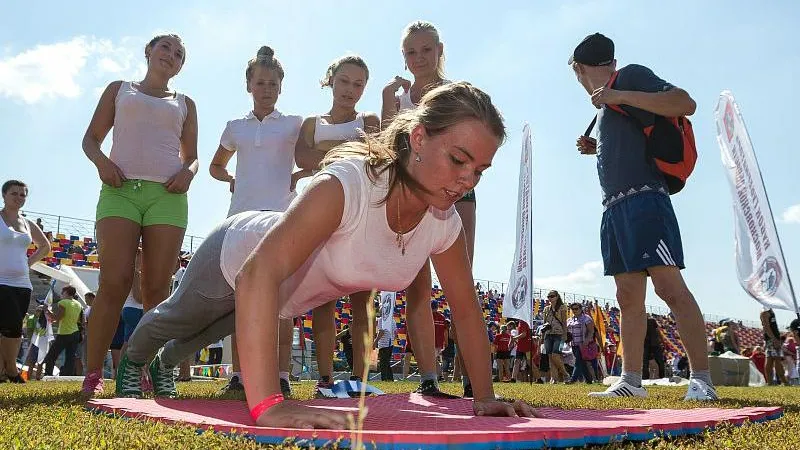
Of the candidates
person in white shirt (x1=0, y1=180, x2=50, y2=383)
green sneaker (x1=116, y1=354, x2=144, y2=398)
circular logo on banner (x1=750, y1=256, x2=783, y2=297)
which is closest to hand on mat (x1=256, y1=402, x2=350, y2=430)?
green sneaker (x1=116, y1=354, x2=144, y2=398)

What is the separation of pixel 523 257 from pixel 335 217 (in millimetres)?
11399

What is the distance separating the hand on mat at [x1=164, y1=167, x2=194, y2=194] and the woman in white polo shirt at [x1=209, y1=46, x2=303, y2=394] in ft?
1.21

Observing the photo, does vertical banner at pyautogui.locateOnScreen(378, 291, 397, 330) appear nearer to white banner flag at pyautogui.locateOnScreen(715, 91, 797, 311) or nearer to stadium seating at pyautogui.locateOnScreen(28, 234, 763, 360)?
stadium seating at pyautogui.locateOnScreen(28, 234, 763, 360)

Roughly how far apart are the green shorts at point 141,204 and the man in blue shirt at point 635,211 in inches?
111

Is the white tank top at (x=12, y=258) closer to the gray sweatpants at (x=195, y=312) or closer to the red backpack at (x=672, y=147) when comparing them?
the gray sweatpants at (x=195, y=312)

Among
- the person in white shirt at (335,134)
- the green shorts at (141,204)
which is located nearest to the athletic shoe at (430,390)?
the person in white shirt at (335,134)

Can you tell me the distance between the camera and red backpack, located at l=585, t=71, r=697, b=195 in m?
4.46

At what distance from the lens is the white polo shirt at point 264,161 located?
180 inches

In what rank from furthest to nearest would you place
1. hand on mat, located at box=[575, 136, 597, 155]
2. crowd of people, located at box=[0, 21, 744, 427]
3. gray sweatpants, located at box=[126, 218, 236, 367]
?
hand on mat, located at box=[575, 136, 597, 155] < gray sweatpants, located at box=[126, 218, 236, 367] < crowd of people, located at box=[0, 21, 744, 427]

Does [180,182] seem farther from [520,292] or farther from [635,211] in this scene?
[520,292]

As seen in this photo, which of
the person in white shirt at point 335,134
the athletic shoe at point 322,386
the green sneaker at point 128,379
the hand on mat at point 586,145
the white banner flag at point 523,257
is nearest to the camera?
the green sneaker at point 128,379

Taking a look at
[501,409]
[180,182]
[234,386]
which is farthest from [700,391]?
[180,182]

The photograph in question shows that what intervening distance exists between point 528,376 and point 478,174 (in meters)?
15.4

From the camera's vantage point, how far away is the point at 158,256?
4.19 meters
